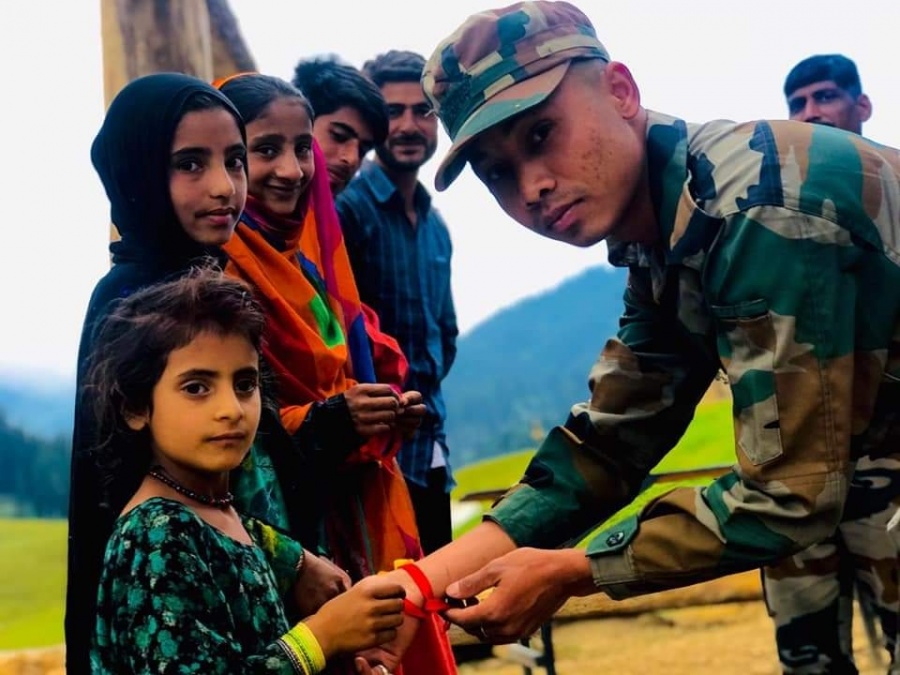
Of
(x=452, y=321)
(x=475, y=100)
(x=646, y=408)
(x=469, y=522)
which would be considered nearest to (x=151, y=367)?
(x=475, y=100)

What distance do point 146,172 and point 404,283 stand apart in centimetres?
156

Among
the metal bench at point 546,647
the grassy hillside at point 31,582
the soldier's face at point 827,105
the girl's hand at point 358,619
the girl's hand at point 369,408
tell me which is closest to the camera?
the girl's hand at point 358,619

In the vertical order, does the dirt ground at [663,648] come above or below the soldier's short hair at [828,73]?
below

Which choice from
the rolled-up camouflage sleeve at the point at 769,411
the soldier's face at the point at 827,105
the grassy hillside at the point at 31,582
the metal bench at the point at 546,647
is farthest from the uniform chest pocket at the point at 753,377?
the grassy hillside at the point at 31,582

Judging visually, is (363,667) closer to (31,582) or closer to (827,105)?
(827,105)

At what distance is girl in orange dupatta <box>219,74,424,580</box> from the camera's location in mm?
2787

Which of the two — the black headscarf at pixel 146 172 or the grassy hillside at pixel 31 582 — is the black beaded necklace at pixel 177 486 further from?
the grassy hillside at pixel 31 582

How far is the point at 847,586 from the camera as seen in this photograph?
2.99m

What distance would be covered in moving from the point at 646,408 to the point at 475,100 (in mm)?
786

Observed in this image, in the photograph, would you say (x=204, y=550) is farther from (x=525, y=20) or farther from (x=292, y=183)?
(x=292, y=183)

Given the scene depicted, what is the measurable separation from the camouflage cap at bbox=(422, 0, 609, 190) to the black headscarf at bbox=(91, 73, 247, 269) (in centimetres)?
57

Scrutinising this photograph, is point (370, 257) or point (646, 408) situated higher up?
point (370, 257)

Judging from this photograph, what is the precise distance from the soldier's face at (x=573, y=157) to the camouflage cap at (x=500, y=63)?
0.04 m

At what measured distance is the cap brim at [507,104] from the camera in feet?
7.23
